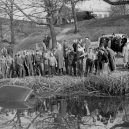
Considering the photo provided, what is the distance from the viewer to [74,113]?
1636 cm

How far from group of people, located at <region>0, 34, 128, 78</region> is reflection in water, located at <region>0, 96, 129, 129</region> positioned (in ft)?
5.80

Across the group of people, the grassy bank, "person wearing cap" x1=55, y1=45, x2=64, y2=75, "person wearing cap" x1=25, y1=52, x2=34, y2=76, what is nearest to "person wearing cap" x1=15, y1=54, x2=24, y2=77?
the group of people

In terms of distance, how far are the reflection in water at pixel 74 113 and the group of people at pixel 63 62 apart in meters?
1.77

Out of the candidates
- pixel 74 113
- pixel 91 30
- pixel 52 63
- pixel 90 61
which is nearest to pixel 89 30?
pixel 91 30

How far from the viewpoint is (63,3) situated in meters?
28.6

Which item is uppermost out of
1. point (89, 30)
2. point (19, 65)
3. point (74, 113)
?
point (89, 30)

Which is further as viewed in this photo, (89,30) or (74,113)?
(89,30)

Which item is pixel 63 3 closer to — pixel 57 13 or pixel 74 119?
pixel 57 13

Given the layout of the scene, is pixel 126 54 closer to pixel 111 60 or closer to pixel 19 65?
pixel 111 60

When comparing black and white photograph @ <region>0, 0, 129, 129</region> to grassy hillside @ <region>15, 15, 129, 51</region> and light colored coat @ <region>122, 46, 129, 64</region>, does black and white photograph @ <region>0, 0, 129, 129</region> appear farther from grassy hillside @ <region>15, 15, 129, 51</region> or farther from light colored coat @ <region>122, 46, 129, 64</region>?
grassy hillside @ <region>15, 15, 129, 51</region>

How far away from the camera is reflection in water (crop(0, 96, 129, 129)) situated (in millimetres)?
13930

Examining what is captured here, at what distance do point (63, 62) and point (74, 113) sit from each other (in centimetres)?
563

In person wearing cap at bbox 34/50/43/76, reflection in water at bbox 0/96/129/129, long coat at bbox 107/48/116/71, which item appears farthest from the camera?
person wearing cap at bbox 34/50/43/76

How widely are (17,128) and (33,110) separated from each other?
12.9 ft
